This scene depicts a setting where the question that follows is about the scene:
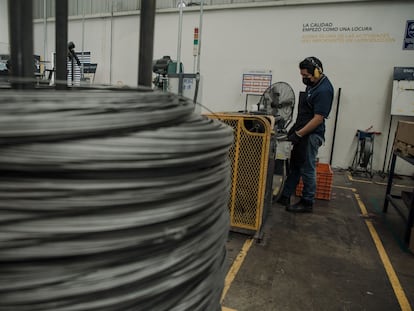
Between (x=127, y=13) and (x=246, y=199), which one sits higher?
(x=127, y=13)

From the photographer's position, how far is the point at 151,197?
A: 42 centimetres

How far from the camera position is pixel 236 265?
6.22 ft

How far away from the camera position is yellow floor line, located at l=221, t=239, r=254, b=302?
1689 millimetres

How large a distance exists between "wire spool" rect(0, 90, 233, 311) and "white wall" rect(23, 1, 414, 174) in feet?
16.8

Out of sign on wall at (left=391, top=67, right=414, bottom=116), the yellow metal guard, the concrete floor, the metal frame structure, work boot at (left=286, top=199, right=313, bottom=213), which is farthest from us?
sign on wall at (left=391, top=67, right=414, bottom=116)

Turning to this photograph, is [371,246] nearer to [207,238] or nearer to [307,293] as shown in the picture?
[307,293]

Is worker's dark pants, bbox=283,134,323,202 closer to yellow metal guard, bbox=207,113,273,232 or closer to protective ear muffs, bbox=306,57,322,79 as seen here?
protective ear muffs, bbox=306,57,322,79

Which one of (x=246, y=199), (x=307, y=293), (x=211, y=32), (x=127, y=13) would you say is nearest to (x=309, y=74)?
(x=246, y=199)

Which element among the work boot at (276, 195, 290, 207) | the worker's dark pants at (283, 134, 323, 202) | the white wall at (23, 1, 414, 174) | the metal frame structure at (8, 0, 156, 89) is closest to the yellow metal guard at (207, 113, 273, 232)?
the worker's dark pants at (283, 134, 323, 202)

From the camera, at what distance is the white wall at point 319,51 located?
187 inches

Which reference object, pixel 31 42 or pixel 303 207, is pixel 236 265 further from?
pixel 31 42

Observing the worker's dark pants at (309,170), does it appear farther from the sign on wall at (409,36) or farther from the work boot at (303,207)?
the sign on wall at (409,36)

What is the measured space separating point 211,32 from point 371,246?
187 inches

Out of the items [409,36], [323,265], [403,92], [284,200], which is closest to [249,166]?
[323,265]
